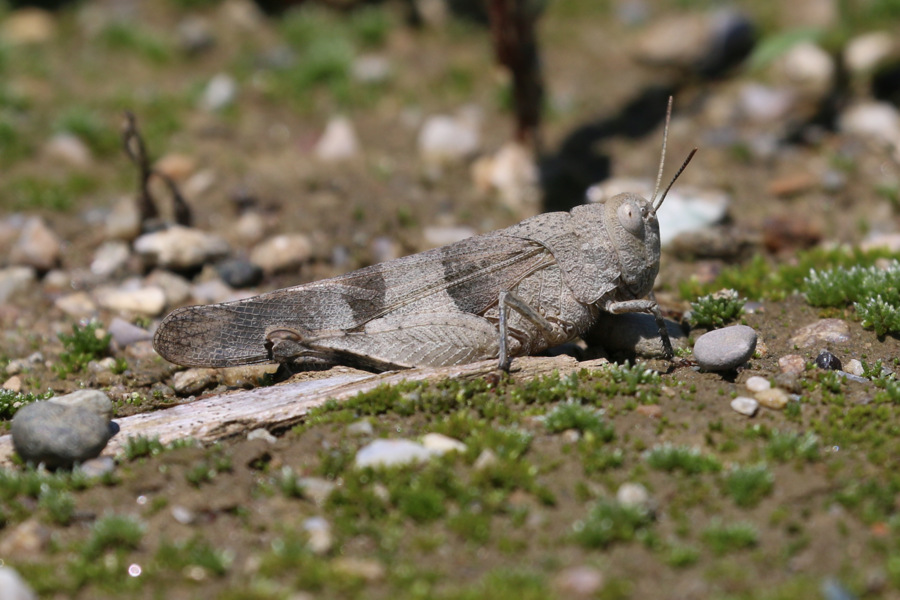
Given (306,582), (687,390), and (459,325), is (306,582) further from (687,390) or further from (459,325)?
(687,390)

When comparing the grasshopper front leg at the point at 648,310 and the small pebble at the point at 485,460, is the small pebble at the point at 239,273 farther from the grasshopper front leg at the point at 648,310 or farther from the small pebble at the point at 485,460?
the small pebble at the point at 485,460

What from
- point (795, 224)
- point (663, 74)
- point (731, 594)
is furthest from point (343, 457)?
point (663, 74)

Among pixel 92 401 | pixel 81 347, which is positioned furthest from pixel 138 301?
pixel 92 401

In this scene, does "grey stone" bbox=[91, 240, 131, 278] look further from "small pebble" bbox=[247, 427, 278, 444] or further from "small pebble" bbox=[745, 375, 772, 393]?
"small pebble" bbox=[745, 375, 772, 393]

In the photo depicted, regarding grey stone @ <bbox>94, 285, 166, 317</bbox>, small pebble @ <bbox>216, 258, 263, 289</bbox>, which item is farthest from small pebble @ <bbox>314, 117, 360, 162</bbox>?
grey stone @ <bbox>94, 285, 166, 317</bbox>

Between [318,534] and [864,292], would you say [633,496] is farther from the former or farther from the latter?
[864,292]

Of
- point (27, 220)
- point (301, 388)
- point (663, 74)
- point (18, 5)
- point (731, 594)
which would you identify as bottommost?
point (731, 594)
